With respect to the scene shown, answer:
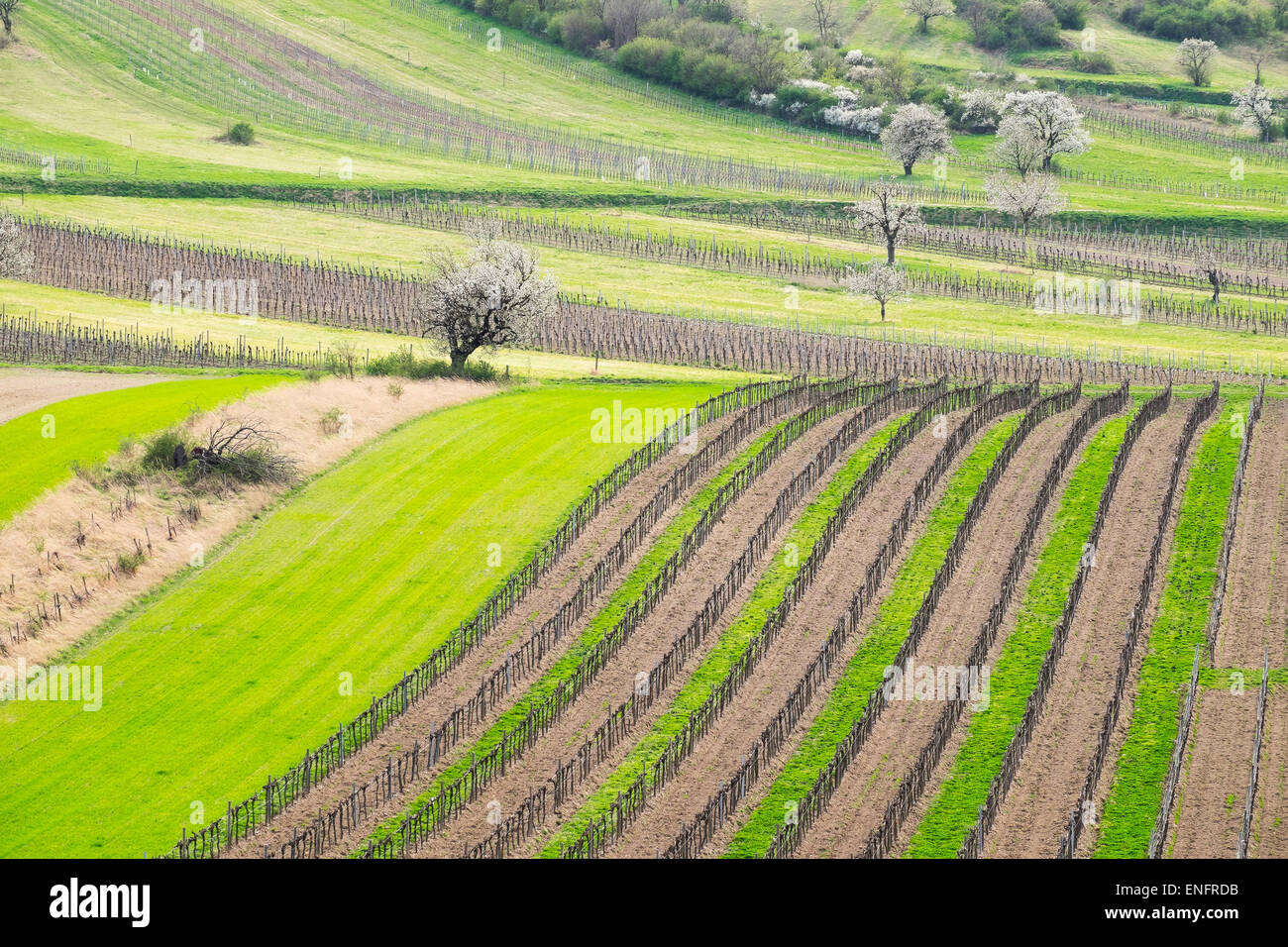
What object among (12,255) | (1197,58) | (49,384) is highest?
(1197,58)

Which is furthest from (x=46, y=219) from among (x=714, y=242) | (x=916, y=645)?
(x=916, y=645)

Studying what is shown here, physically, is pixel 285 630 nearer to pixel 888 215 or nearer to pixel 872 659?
pixel 872 659

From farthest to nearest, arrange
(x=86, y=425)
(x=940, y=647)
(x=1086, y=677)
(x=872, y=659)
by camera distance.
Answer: (x=86, y=425) < (x=940, y=647) < (x=872, y=659) < (x=1086, y=677)

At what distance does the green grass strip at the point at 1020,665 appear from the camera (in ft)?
116

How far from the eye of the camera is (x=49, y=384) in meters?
69.1

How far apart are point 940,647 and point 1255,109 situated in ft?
464

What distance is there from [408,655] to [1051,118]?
123 meters

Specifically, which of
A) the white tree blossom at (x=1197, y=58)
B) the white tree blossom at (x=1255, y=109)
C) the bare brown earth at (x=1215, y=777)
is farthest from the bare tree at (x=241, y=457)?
the white tree blossom at (x=1197, y=58)

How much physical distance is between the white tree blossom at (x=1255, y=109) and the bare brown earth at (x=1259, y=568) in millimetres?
115637

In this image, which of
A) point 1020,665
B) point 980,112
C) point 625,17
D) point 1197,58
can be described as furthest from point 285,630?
point 1197,58

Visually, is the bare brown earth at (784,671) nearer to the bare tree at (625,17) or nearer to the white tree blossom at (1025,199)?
the white tree blossom at (1025,199)

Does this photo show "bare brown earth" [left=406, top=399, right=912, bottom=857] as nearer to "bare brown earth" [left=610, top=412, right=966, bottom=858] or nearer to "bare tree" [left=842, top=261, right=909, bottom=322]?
"bare brown earth" [left=610, top=412, right=966, bottom=858]

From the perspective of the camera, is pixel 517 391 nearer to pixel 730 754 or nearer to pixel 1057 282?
pixel 730 754

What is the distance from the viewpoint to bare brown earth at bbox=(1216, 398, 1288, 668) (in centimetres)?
4488
